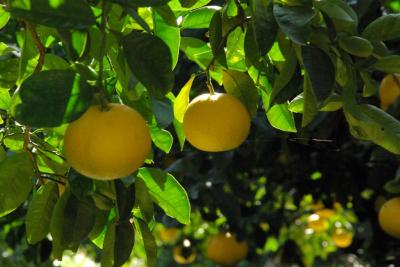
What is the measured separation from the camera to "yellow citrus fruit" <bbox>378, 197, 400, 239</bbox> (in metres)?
2.29

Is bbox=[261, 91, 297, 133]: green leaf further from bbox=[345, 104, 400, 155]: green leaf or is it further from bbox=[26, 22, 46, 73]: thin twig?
bbox=[26, 22, 46, 73]: thin twig

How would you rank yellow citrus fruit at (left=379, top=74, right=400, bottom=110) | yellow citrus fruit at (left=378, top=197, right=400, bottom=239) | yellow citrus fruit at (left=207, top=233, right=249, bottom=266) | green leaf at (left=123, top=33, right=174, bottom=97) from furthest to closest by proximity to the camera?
1. yellow citrus fruit at (left=207, top=233, right=249, bottom=266)
2. yellow citrus fruit at (left=378, top=197, right=400, bottom=239)
3. yellow citrus fruit at (left=379, top=74, right=400, bottom=110)
4. green leaf at (left=123, top=33, right=174, bottom=97)

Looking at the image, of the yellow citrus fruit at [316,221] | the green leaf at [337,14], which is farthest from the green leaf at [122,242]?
the yellow citrus fruit at [316,221]

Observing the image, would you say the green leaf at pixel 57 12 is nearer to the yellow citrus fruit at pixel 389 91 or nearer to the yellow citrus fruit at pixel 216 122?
the yellow citrus fruit at pixel 216 122

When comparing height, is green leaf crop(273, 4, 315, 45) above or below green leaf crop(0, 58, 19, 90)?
above

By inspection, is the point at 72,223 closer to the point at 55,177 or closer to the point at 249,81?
the point at 55,177

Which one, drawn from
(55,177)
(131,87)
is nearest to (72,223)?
(55,177)

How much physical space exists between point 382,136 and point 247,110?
8.8 inches

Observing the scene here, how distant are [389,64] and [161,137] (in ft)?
1.28

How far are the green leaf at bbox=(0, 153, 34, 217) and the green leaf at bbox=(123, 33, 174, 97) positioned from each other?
1.00ft

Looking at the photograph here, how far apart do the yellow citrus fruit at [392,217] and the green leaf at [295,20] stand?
4.57ft

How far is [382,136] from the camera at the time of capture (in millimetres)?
1157

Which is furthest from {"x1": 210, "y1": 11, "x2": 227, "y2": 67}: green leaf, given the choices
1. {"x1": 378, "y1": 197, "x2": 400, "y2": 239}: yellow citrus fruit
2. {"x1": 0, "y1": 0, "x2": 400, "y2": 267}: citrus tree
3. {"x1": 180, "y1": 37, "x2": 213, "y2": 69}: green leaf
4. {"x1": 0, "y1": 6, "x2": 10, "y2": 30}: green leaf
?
{"x1": 378, "y1": 197, "x2": 400, "y2": 239}: yellow citrus fruit

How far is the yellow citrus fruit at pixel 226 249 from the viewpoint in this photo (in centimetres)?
339
